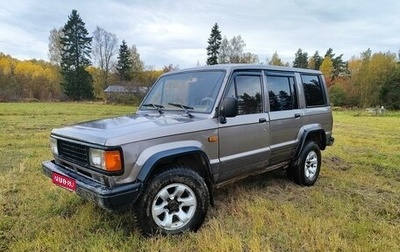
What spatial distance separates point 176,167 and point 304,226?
1655mm

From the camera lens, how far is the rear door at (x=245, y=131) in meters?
3.67

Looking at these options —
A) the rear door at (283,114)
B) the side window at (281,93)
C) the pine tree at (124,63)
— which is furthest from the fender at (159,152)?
the pine tree at (124,63)

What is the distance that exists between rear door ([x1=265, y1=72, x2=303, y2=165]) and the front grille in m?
2.56

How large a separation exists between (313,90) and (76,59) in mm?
50733

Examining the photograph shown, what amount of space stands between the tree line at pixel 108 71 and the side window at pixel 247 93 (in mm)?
38283

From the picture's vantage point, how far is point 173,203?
10.5ft

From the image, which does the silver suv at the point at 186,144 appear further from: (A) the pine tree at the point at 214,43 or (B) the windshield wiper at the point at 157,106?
(A) the pine tree at the point at 214,43

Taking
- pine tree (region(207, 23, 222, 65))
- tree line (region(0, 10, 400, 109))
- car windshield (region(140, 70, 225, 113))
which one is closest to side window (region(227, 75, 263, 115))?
car windshield (region(140, 70, 225, 113))

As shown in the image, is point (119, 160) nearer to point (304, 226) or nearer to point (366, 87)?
point (304, 226)

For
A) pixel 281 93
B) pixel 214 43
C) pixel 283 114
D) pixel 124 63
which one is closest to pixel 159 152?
pixel 283 114

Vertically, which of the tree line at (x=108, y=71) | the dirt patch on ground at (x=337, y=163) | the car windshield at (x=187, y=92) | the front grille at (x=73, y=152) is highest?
the tree line at (x=108, y=71)

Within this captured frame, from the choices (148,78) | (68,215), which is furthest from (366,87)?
(68,215)

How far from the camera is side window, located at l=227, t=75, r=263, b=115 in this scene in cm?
389

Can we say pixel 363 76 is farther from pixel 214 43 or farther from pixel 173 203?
pixel 173 203
